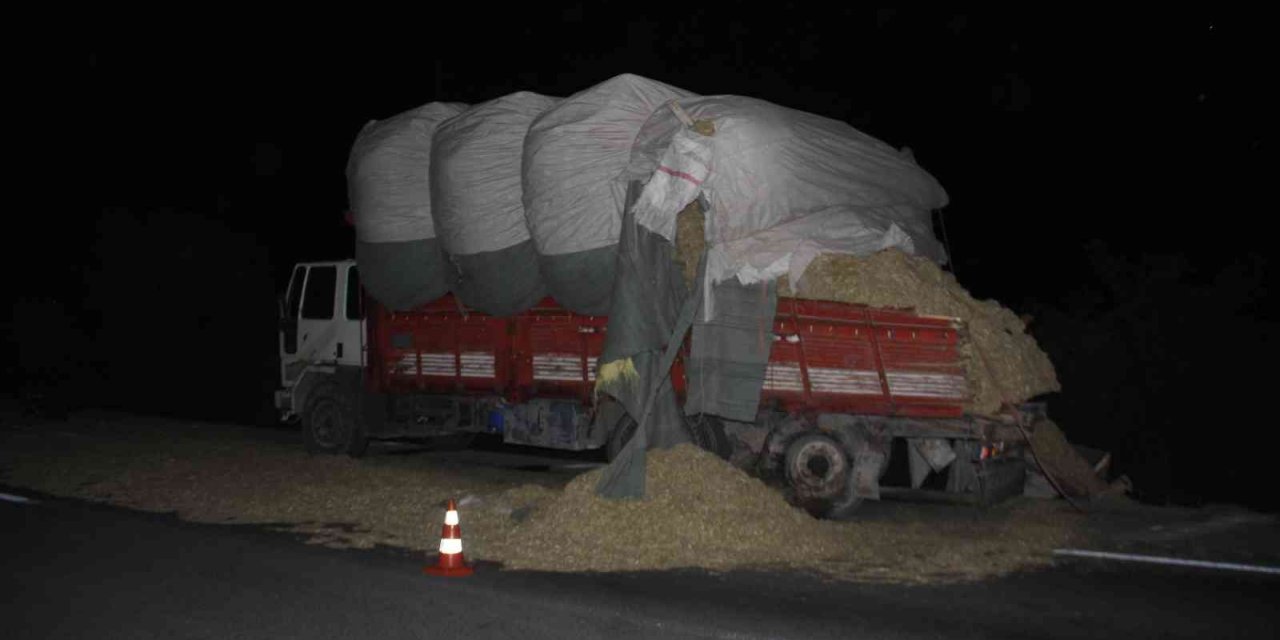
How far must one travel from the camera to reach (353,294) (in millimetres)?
14391

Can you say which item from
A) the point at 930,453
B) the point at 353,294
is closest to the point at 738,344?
the point at 930,453

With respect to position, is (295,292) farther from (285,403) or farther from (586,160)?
(586,160)

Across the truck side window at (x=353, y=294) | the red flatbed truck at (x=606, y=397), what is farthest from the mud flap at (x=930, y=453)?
the truck side window at (x=353, y=294)

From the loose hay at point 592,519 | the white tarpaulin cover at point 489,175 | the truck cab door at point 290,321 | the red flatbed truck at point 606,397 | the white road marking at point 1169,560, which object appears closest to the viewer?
the white road marking at point 1169,560

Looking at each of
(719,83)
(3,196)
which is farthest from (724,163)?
(3,196)

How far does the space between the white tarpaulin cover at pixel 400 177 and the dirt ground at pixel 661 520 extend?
9.18 ft

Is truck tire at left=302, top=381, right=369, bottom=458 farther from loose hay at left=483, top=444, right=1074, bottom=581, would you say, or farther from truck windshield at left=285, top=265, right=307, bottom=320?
loose hay at left=483, top=444, right=1074, bottom=581

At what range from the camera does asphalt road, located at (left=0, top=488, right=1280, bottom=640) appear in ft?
22.2

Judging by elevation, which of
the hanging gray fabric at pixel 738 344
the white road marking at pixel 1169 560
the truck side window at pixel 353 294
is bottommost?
the white road marking at pixel 1169 560

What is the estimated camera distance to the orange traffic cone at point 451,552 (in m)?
7.97

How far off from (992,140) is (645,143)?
10.5 metres

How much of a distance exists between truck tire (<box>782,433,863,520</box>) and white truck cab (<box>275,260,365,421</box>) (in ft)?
20.2

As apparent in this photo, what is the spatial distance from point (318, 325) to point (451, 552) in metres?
7.44

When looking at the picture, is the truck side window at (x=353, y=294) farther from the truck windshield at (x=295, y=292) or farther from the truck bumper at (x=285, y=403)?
the truck bumper at (x=285, y=403)
